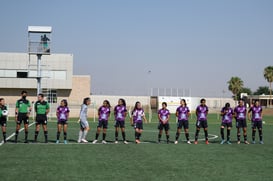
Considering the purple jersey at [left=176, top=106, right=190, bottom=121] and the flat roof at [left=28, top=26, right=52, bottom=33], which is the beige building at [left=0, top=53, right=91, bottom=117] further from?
the purple jersey at [left=176, top=106, right=190, bottom=121]

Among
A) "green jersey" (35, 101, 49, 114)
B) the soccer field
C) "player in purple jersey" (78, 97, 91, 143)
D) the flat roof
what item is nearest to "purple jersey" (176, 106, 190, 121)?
the soccer field

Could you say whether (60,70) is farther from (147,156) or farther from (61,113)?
(147,156)

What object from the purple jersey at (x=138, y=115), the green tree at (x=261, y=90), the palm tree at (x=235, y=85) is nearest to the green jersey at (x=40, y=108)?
the purple jersey at (x=138, y=115)

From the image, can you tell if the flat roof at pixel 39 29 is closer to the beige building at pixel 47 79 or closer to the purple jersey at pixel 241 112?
the beige building at pixel 47 79

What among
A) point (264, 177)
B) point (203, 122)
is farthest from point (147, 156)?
point (203, 122)

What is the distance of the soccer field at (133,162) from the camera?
11094 mm

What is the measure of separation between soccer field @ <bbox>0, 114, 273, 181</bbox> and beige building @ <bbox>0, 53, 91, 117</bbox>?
4908cm

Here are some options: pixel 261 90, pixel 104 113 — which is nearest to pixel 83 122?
pixel 104 113

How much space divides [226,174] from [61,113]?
994 cm

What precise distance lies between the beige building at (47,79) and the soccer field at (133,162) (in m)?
49.1

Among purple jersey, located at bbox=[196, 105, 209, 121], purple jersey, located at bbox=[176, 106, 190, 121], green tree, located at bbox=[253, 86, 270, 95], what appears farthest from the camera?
green tree, located at bbox=[253, 86, 270, 95]

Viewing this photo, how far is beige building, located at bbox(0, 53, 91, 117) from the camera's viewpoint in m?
66.0

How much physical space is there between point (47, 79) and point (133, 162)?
54.3m

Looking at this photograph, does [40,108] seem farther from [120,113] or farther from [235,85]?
[235,85]
